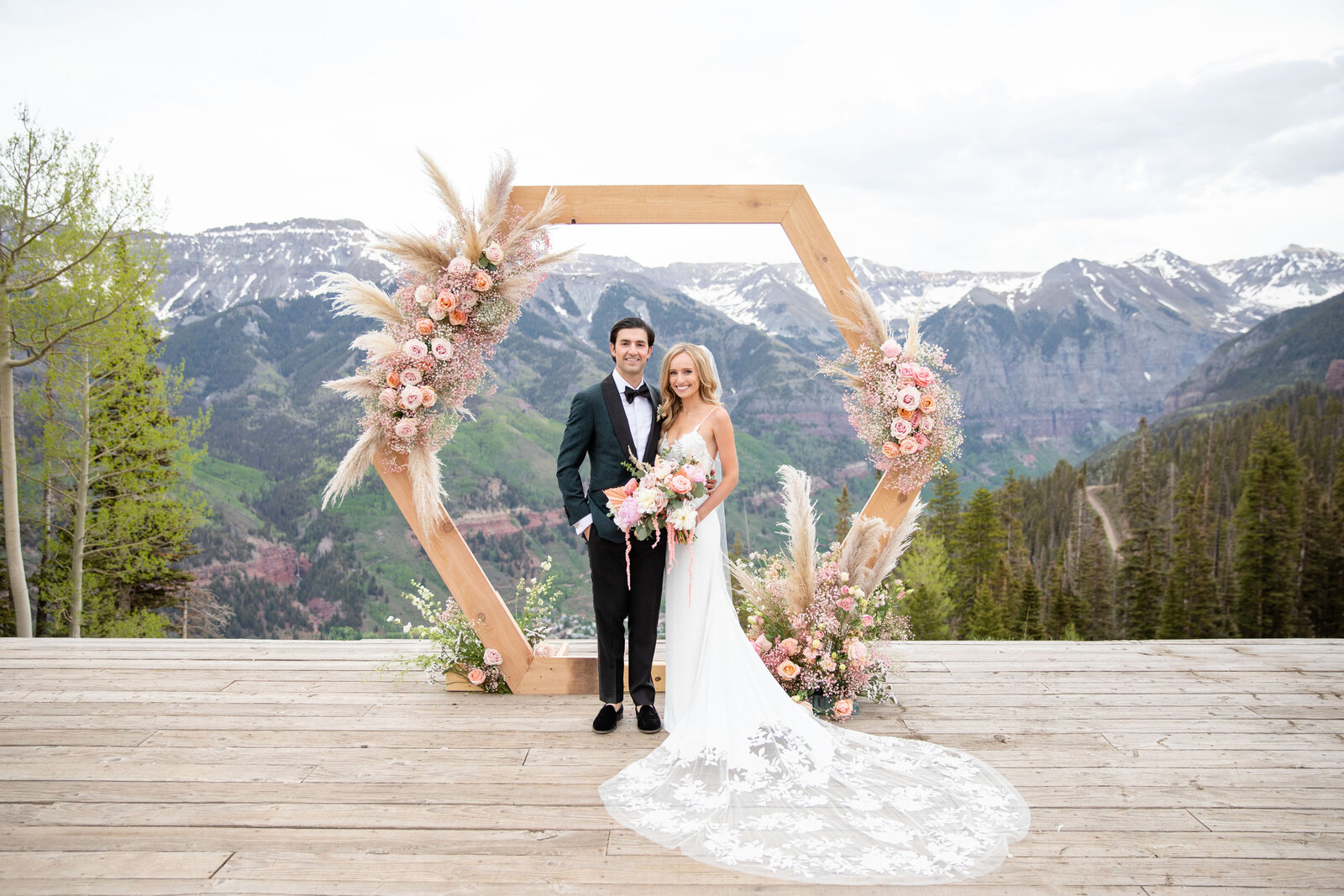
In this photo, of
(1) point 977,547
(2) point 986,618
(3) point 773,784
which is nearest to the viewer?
(3) point 773,784

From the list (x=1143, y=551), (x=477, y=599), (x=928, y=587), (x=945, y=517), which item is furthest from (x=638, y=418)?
(x=1143, y=551)

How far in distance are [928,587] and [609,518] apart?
30708 millimetres

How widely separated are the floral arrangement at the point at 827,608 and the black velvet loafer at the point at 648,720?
72 cm

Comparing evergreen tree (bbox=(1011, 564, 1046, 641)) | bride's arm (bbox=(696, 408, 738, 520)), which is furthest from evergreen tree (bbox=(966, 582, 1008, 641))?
bride's arm (bbox=(696, 408, 738, 520))

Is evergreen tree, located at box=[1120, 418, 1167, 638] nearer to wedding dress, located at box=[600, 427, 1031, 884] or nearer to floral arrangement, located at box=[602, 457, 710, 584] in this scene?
wedding dress, located at box=[600, 427, 1031, 884]

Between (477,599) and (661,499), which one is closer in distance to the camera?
(661,499)

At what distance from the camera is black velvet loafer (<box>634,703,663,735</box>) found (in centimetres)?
436

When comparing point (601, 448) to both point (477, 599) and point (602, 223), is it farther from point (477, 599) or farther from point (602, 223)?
point (602, 223)

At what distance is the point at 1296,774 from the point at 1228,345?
8594 inches

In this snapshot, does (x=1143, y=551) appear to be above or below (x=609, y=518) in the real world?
below

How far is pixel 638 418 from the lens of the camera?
4.45 meters

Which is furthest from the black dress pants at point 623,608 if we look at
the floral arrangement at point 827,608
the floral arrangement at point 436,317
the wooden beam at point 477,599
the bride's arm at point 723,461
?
the floral arrangement at point 436,317

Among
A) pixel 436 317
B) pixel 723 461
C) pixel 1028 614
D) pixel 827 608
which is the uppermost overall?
pixel 436 317

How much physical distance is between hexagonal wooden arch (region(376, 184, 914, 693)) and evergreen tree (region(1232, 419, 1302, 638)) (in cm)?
4545
